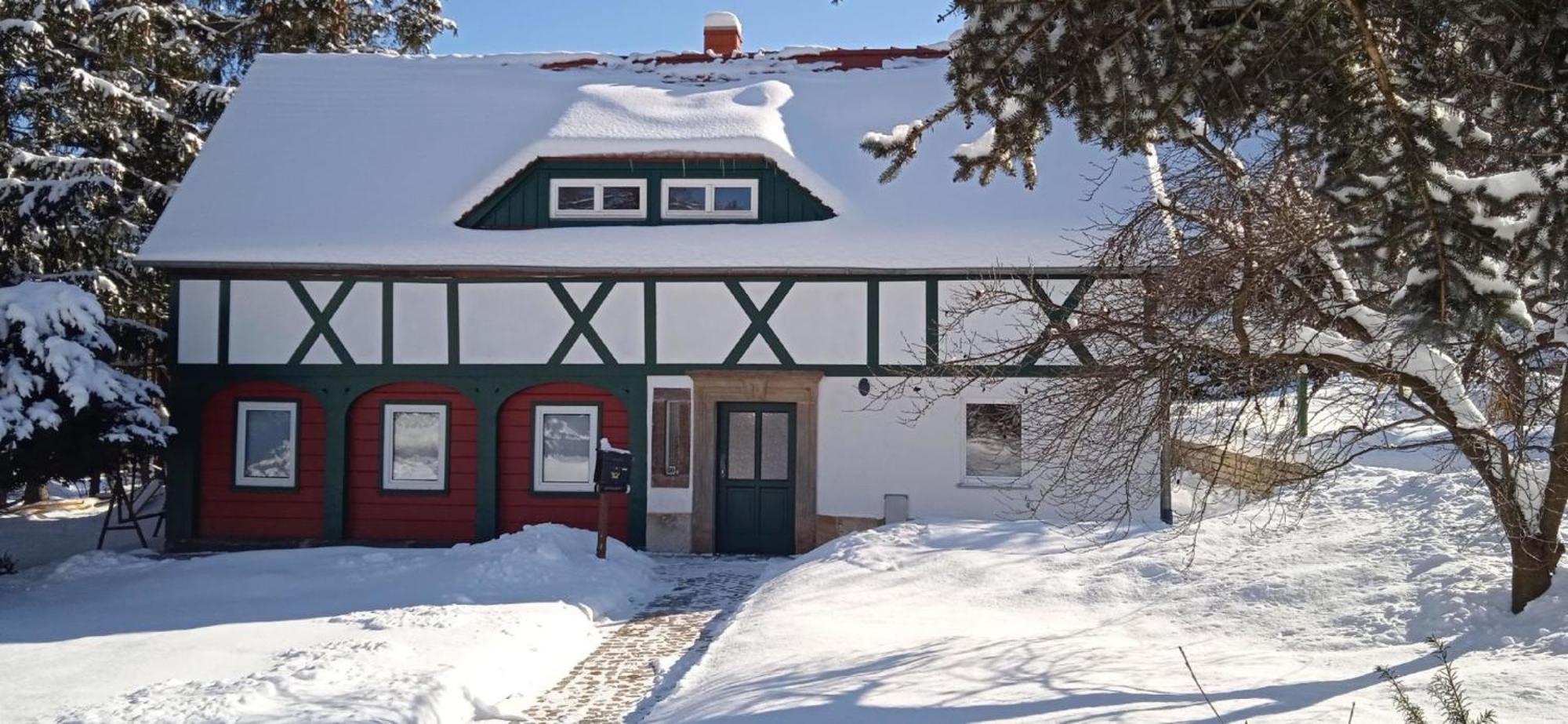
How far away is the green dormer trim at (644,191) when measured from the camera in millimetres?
15055

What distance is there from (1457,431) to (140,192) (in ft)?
63.2

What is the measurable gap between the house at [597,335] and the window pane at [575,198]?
0.10 ft

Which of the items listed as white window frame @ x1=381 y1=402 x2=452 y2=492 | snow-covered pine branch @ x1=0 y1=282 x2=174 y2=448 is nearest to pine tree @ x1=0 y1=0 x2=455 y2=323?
snow-covered pine branch @ x1=0 y1=282 x2=174 y2=448

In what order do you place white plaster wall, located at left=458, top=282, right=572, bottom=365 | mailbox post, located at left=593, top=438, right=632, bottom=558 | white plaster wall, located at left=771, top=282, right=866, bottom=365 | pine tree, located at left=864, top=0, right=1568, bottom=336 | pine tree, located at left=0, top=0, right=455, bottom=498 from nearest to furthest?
pine tree, located at left=864, top=0, right=1568, bottom=336, mailbox post, located at left=593, top=438, right=632, bottom=558, white plaster wall, located at left=771, top=282, right=866, bottom=365, white plaster wall, located at left=458, top=282, right=572, bottom=365, pine tree, located at left=0, top=0, right=455, bottom=498

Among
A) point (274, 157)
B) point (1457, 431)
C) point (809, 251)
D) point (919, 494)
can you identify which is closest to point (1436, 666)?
point (1457, 431)

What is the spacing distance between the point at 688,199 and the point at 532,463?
12.6 feet

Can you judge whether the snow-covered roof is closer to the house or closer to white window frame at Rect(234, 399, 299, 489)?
the house

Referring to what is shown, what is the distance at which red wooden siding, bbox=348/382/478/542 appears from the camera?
14.8 m

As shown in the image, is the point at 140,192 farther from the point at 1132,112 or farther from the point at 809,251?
the point at 1132,112

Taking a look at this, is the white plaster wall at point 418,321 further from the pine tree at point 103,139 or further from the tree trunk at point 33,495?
the tree trunk at point 33,495

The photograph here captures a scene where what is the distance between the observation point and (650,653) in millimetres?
9156

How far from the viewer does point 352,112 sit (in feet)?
56.1

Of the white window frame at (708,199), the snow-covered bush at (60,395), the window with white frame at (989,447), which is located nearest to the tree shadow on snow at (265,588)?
the snow-covered bush at (60,395)

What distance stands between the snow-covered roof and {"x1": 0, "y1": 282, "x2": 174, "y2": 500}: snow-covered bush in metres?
1.94
